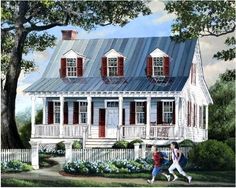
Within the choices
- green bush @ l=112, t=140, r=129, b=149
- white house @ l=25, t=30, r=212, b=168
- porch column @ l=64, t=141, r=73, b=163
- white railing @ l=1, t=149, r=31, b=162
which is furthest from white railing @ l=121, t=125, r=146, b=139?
white railing @ l=1, t=149, r=31, b=162

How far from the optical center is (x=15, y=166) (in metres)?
20.9

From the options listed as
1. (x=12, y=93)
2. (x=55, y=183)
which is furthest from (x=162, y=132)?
(x=12, y=93)

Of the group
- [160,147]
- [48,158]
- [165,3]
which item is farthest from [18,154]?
[165,3]

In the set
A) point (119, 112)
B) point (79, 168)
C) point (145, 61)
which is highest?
point (145, 61)

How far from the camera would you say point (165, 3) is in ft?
66.4

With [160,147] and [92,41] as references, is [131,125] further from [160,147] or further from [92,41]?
[92,41]

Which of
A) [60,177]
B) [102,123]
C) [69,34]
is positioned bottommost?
[60,177]

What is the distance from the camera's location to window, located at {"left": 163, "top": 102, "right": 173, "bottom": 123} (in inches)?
854

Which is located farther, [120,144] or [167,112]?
[167,112]

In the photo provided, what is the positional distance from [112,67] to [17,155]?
11.0ft

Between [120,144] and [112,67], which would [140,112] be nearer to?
[112,67]

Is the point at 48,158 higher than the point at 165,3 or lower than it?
lower

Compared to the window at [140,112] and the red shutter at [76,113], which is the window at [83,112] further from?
the window at [140,112]

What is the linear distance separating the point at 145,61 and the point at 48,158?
365 centimetres
